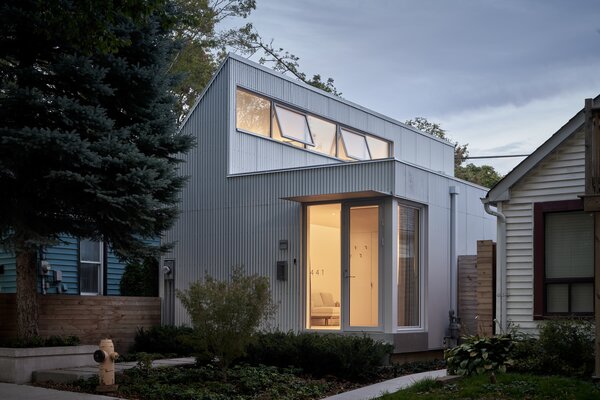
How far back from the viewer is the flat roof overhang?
15557 millimetres

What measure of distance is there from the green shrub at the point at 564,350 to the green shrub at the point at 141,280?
33.0 ft

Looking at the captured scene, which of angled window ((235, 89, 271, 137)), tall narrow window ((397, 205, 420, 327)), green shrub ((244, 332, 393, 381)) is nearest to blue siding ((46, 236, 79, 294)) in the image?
angled window ((235, 89, 271, 137))

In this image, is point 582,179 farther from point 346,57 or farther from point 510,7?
point 346,57

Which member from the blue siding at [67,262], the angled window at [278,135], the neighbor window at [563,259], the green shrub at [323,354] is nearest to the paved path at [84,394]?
the green shrub at [323,354]

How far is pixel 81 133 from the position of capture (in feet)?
45.3

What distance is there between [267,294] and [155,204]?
9.52ft

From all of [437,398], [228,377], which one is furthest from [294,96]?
[437,398]

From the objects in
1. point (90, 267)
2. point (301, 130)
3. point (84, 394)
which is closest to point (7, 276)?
point (90, 267)

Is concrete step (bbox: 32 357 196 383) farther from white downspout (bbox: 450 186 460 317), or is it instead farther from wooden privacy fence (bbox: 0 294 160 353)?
white downspout (bbox: 450 186 460 317)

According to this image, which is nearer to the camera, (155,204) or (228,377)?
(228,377)

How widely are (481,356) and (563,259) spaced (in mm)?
2270

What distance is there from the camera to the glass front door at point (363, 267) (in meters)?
15.7

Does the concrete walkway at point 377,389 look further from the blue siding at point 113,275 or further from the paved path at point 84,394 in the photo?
the blue siding at point 113,275

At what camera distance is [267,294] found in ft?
40.9
